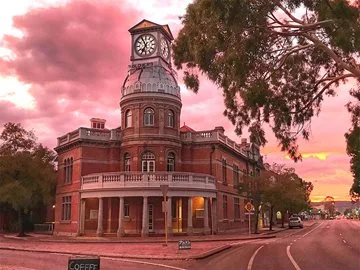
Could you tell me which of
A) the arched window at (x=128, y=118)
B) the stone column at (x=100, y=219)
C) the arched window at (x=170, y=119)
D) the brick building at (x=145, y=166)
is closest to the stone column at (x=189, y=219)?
the brick building at (x=145, y=166)

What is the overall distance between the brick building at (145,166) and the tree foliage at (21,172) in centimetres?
314

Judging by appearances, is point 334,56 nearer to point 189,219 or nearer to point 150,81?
point 189,219

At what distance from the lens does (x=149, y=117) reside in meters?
43.9

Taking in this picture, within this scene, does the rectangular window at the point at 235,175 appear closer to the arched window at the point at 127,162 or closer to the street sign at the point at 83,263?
the arched window at the point at 127,162

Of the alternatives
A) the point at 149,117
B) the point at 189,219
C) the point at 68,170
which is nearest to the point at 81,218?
the point at 68,170

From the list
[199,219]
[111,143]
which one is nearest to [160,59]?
[111,143]

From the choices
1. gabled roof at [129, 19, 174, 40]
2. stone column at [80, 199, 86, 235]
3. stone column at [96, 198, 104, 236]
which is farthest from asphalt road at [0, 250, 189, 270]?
gabled roof at [129, 19, 174, 40]

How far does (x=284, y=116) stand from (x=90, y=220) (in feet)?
93.1

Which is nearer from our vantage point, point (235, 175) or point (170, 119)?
point (170, 119)

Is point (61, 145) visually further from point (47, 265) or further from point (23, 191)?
point (47, 265)

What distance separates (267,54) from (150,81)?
26171 mm

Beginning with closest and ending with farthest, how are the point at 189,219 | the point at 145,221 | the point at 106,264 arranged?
the point at 106,264, the point at 145,221, the point at 189,219

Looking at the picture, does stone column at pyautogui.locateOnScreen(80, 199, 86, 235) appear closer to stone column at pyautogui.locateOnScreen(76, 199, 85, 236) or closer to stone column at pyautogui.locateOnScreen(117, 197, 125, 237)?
stone column at pyautogui.locateOnScreen(76, 199, 85, 236)

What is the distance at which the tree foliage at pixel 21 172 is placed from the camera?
4062cm
